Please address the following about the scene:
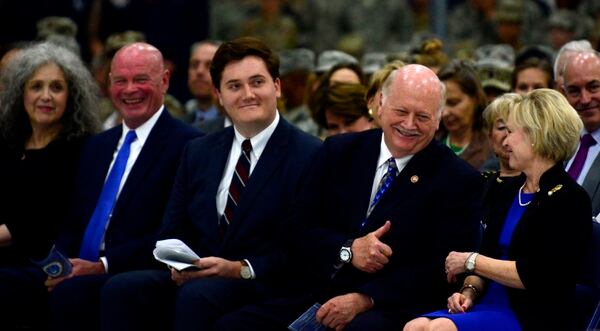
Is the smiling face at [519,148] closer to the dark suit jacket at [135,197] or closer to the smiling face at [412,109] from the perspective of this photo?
the smiling face at [412,109]

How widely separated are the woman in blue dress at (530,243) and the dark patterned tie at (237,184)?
1.35 meters

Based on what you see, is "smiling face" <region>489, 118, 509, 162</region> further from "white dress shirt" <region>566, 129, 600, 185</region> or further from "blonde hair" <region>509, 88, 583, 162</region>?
"blonde hair" <region>509, 88, 583, 162</region>

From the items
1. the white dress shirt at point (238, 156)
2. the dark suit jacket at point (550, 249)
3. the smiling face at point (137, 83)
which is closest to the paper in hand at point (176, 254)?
the white dress shirt at point (238, 156)

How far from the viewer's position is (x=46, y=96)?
755 centimetres

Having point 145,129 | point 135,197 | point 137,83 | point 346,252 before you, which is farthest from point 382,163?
point 137,83

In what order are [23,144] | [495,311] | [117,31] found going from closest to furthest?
[495,311] → [23,144] → [117,31]

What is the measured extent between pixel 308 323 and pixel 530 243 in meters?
1.14

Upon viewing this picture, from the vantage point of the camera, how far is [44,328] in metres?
7.20

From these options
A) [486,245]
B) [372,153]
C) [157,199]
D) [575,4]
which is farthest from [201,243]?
[575,4]

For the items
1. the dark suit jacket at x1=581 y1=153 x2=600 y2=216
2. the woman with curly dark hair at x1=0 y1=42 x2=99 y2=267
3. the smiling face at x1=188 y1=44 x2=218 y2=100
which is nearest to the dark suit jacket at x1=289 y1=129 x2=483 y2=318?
the dark suit jacket at x1=581 y1=153 x2=600 y2=216

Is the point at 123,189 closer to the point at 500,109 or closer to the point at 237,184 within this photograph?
the point at 237,184

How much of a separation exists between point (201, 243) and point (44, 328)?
1.22m

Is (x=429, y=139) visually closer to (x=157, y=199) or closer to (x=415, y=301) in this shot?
(x=415, y=301)

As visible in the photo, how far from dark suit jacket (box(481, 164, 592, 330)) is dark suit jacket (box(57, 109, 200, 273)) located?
7.29 ft
